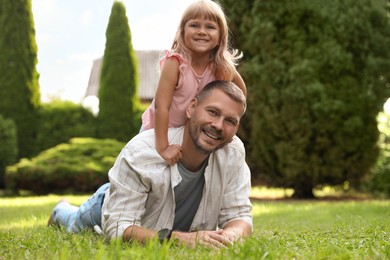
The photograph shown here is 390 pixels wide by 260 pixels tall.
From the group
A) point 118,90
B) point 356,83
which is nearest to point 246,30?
point 356,83

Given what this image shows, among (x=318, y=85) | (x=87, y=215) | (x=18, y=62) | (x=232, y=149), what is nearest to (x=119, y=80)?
(x=18, y=62)

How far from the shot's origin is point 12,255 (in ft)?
8.46

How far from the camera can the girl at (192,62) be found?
11.2 feet

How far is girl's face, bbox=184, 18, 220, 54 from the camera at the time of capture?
3492mm

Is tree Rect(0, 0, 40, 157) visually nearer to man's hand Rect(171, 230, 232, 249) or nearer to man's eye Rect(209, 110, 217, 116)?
man's eye Rect(209, 110, 217, 116)

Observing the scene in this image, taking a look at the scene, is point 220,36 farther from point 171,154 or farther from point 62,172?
point 62,172

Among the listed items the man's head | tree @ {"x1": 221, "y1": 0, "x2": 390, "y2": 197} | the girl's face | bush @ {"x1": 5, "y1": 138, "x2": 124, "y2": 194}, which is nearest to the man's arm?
the man's head

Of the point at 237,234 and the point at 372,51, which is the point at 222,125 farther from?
the point at 372,51

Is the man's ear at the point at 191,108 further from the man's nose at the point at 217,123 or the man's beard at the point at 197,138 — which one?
the man's nose at the point at 217,123

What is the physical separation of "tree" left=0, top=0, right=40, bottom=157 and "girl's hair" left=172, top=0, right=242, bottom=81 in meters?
11.3

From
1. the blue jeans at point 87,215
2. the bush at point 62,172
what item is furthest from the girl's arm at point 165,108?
the bush at point 62,172

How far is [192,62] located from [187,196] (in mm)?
890

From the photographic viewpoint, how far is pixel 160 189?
3.27 m

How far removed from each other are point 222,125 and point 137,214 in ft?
2.43
